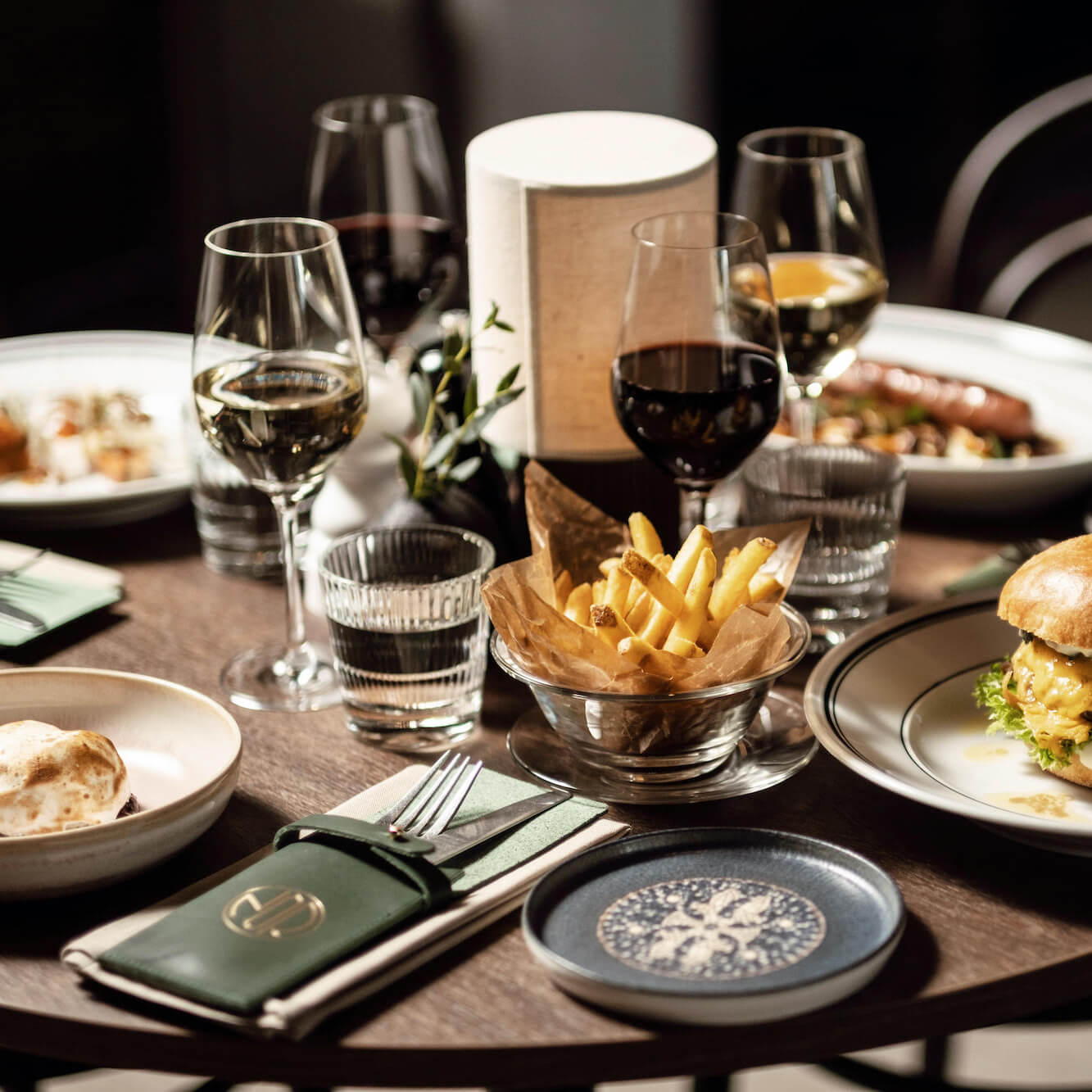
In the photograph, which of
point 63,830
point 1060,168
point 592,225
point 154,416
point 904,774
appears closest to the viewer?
point 63,830

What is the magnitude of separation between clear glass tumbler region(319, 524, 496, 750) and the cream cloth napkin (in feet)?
0.33

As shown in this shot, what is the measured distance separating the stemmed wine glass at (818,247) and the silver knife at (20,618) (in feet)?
2.55

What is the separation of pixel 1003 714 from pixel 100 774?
673 mm

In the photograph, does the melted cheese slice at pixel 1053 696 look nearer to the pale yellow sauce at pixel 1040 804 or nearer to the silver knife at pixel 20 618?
the pale yellow sauce at pixel 1040 804

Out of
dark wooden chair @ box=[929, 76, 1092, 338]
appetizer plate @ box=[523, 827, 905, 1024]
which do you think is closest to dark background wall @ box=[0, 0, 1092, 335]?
dark wooden chair @ box=[929, 76, 1092, 338]

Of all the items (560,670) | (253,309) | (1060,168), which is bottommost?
(1060,168)

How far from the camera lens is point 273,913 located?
3.17 ft

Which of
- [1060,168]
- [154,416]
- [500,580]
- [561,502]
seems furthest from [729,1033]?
[1060,168]

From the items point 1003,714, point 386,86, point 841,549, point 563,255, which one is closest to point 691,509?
point 841,549

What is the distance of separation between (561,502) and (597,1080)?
0.56 m

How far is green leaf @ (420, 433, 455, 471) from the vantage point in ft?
4.55

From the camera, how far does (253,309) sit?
1270mm

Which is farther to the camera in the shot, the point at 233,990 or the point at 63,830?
the point at 63,830

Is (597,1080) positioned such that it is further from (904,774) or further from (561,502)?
(561,502)
